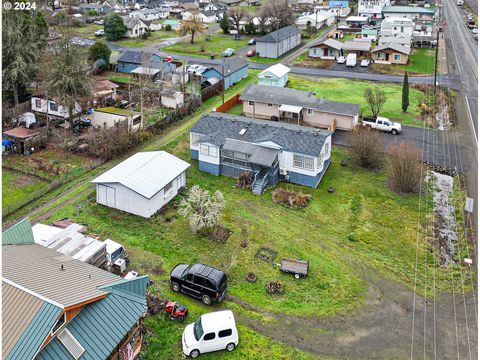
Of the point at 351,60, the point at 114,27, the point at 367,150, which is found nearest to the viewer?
the point at 367,150

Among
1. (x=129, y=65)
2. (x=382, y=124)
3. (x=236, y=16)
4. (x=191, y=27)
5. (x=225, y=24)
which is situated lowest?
(x=382, y=124)

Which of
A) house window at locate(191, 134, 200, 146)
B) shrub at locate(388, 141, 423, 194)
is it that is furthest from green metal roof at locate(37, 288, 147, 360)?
shrub at locate(388, 141, 423, 194)

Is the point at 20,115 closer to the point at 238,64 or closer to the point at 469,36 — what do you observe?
the point at 238,64

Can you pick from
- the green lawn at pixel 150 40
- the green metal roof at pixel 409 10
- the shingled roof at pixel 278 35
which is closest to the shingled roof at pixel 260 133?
the shingled roof at pixel 278 35

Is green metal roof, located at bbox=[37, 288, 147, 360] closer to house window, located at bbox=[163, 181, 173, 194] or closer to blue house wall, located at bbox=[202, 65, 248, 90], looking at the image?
house window, located at bbox=[163, 181, 173, 194]

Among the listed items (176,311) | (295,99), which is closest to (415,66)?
(295,99)

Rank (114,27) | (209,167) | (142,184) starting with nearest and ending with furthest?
(142,184)
(209,167)
(114,27)

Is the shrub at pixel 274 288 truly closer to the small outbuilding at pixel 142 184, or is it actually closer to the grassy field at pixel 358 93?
the small outbuilding at pixel 142 184

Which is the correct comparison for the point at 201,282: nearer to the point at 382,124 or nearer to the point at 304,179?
the point at 304,179
